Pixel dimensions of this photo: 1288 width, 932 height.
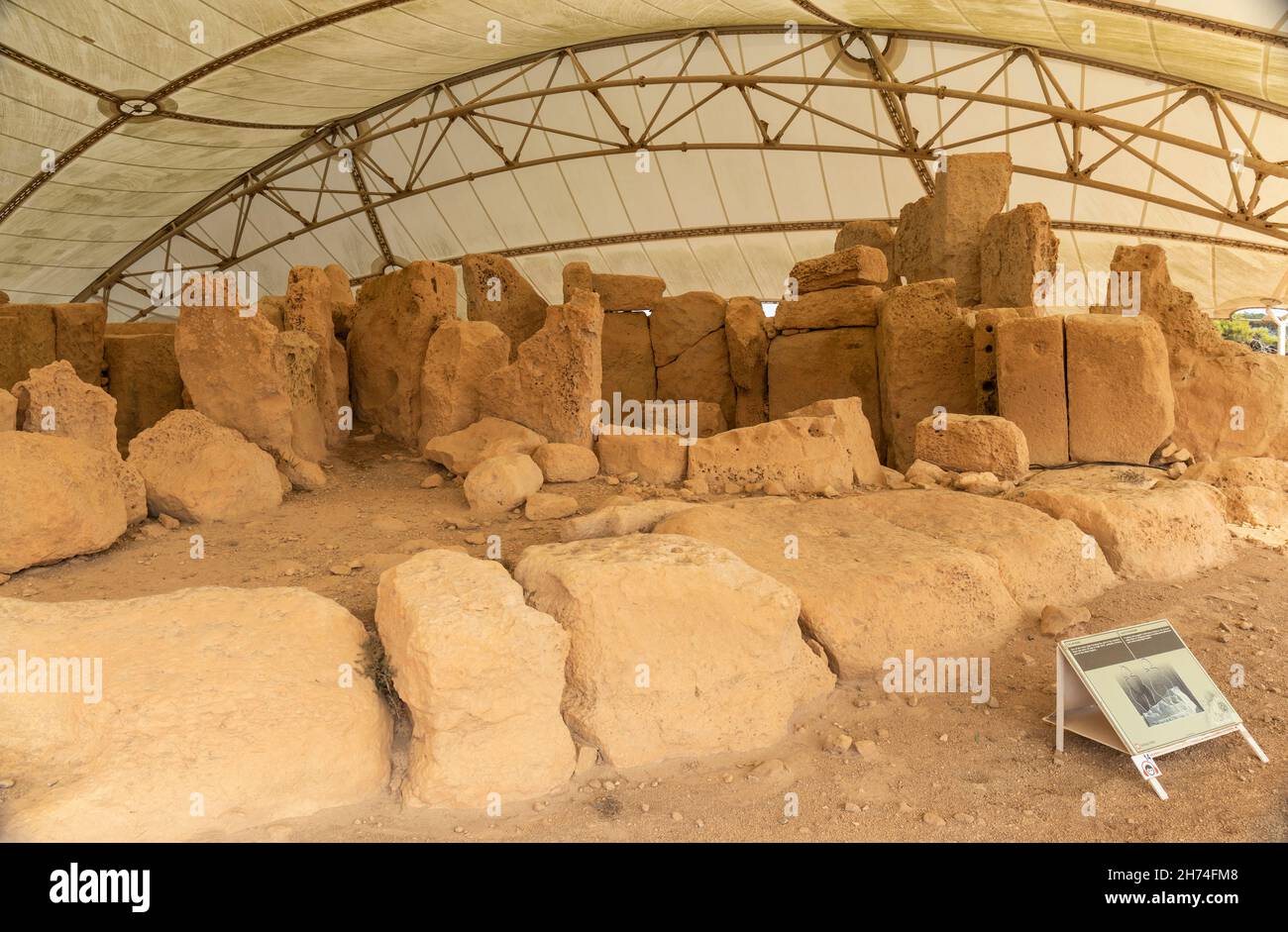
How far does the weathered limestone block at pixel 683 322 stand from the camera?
30.8 ft

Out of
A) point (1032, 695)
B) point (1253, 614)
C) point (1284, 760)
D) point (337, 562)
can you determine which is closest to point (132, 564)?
point (337, 562)

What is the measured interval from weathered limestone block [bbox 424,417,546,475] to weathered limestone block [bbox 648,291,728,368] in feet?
11.4

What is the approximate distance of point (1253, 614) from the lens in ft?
14.5

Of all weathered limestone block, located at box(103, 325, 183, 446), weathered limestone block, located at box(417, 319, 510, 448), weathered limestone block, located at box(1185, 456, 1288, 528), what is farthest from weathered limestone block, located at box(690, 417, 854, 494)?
weathered limestone block, located at box(103, 325, 183, 446)

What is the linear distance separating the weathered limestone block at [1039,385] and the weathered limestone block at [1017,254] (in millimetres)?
1508

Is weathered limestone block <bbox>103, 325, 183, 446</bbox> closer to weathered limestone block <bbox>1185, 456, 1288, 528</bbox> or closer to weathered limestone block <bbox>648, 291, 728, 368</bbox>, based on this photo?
weathered limestone block <bbox>648, 291, 728, 368</bbox>

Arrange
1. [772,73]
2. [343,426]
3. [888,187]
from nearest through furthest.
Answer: [343,426]
[772,73]
[888,187]

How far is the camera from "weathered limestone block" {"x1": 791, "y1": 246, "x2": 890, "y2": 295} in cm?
850

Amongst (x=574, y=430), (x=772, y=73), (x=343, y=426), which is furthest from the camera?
(x=772, y=73)

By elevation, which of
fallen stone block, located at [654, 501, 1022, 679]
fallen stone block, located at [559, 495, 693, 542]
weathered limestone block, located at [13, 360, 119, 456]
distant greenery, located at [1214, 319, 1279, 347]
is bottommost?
fallen stone block, located at [654, 501, 1022, 679]

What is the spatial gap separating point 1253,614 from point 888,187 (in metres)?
10.9

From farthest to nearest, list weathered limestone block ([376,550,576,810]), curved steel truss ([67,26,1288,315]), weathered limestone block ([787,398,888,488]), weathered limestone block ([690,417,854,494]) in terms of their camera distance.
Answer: curved steel truss ([67,26,1288,315])
weathered limestone block ([787,398,888,488])
weathered limestone block ([690,417,854,494])
weathered limestone block ([376,550,576,810])

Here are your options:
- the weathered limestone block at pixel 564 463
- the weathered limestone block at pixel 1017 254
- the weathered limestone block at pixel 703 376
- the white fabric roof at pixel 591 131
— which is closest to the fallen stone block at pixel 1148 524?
the weathered limestone block at pixel 564 463
